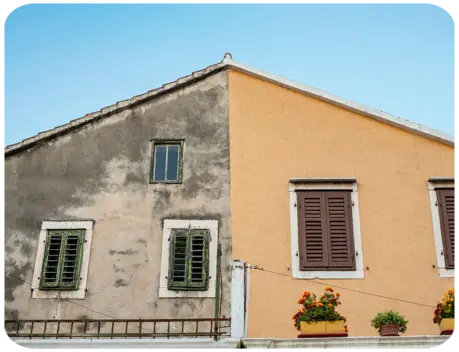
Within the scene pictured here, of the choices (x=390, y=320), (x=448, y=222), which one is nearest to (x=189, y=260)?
(x=390, y=320)

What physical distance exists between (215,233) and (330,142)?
3.17 m

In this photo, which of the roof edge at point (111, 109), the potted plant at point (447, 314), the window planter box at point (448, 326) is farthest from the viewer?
the roof edge at point (111, 109)

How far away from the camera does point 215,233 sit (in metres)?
12.7

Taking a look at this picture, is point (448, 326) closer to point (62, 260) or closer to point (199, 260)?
point (199, 260)

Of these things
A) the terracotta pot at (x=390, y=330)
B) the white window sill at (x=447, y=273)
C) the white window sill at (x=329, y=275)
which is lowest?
the terracotta pot at (x=390, y=330)

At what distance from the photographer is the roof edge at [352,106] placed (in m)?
13.3

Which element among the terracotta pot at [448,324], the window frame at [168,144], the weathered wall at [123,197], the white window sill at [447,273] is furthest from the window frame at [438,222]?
the window frame at [168,144]

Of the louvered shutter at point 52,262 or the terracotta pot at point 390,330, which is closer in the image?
the terracotta pot at point 390,330

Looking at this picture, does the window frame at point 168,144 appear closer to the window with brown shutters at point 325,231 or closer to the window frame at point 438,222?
the window with brown shutters at point 325,231

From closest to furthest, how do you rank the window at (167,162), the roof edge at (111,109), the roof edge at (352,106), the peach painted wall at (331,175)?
the peach painted wall at (331,175) → the roof edge at (352,106) → the window at (167,162) → the roof edge at (111,109)

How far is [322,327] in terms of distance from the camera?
10.1 metres

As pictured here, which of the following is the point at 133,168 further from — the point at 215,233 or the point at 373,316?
the point at 373,316

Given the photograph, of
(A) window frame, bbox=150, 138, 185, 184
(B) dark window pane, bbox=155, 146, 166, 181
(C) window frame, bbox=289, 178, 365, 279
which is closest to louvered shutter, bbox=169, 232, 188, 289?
(A) window frame, bbox=150, 138, 185, 184

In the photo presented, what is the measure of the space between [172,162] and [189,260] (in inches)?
90.2
